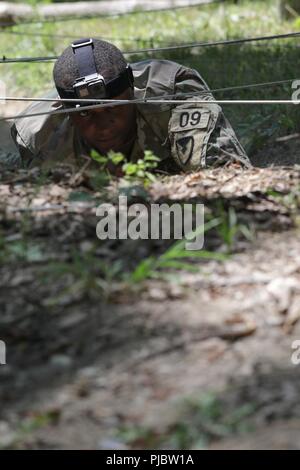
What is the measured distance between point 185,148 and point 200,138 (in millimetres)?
92

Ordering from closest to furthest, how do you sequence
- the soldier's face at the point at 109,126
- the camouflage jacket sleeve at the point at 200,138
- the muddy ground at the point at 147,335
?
the muddy ground at the point at 147,335 → the camouflage jacket sleeve at the point at 200,138 → the soldier's face at the point at 109,126

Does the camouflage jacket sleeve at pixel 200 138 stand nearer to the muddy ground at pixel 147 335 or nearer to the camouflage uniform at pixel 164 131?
the camouflage uniform at pixel 164 131

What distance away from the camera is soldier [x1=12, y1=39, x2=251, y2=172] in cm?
A: 455

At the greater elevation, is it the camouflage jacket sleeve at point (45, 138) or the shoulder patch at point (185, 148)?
the camouflage jacket sleeve at point (45, 138)

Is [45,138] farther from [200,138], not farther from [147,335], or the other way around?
[147,335]

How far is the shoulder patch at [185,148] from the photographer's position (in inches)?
181

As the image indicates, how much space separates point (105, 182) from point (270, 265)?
84cm

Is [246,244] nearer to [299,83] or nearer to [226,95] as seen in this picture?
[299,83]

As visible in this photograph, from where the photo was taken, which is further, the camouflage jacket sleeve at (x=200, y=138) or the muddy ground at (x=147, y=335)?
the camouflage jacket sleeve at (x=200, y=138)

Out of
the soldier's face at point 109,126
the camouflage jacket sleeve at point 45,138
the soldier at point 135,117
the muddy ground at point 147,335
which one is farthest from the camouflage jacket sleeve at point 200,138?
the muddy ground at point 147,335

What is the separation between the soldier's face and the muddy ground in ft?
4.69

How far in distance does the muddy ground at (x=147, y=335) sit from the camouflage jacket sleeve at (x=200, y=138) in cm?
124

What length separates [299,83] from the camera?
5852mm
